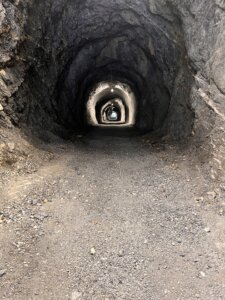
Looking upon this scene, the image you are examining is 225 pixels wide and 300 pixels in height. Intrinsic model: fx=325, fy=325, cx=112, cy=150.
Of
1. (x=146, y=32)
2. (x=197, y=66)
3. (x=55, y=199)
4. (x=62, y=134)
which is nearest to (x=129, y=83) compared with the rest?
(x=146, y=32)

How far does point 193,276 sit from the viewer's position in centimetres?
475

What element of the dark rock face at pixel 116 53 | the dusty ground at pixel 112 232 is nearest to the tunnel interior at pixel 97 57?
the dark rock face at pixel 116 53

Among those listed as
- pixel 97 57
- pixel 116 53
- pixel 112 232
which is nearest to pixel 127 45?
pixel 116 53

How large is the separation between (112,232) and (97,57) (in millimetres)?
13348

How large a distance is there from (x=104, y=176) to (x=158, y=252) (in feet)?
10.9

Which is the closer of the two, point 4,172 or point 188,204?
point 188,204

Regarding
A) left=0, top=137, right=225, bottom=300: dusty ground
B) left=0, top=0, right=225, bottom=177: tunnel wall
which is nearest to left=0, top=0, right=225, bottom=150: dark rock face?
left=0, top=0, right=225, bottom=177: tunnel wall

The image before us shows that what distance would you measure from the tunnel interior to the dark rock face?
33mm

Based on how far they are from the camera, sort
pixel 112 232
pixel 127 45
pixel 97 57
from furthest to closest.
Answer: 1. pixel 97 57
2. pixel 127 45
3. pixel 112 232

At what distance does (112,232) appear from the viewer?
5.85m

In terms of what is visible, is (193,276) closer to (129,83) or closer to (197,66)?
(197,66)

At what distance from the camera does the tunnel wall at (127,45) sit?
8.30m

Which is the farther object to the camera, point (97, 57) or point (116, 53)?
point (97, 57)

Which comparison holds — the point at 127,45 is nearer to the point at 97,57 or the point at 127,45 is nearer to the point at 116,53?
the point at 116,53
